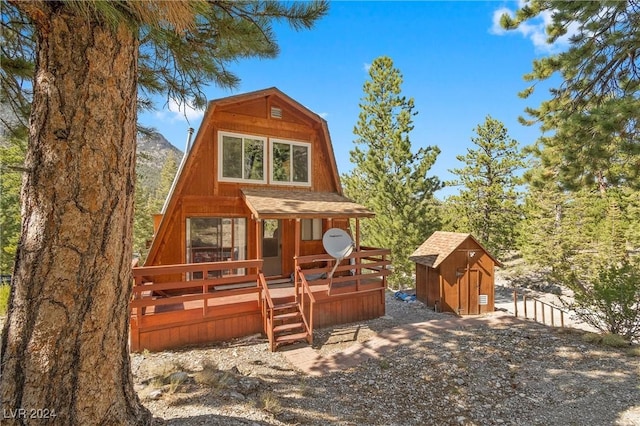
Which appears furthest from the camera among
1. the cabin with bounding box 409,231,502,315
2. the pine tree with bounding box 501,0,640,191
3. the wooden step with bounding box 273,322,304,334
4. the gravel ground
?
the cabin with bounding box 409,231,502,315

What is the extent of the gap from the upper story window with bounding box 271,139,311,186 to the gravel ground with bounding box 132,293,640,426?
196 inches

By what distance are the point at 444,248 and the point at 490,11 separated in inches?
302

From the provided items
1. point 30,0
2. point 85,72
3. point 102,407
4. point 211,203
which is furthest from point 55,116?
point 211,203

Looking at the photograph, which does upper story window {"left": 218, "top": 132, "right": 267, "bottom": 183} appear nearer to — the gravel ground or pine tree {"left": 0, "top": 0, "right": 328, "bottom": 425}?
the gravel ground

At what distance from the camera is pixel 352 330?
768cm

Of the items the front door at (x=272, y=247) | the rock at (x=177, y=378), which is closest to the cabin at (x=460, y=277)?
the front door at (x=272, y=247)

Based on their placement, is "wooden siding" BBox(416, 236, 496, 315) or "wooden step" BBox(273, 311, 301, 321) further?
"wooden siding" BBox(416, 236, 496, 315)

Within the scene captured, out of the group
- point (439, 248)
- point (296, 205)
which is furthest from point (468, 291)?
point (296, 205)

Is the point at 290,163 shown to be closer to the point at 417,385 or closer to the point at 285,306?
the point at 285,306

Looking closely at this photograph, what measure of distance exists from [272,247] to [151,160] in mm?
5473

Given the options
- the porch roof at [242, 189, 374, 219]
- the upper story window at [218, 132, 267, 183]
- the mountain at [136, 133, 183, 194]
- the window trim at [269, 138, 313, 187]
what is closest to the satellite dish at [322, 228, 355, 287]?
the porch roof at [242, 189, 374, 219]

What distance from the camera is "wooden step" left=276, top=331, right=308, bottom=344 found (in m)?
6.49

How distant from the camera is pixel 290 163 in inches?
385

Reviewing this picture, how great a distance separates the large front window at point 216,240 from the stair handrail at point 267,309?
6.01 feet
